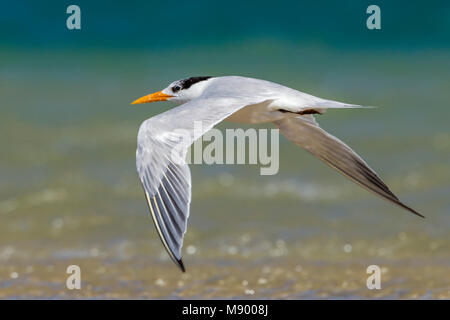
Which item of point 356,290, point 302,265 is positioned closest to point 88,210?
point 302,265

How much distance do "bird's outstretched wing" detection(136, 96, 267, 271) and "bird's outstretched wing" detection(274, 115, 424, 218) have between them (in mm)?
663

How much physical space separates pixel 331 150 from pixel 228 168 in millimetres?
2900

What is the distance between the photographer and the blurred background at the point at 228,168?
4156 mm

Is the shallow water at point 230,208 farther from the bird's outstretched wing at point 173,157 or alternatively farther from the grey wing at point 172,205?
the grey wing at point 172,205

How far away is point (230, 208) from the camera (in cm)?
542

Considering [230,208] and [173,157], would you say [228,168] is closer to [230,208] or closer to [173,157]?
[230,208]

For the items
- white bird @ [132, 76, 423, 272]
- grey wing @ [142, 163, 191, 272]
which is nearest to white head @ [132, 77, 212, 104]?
white bird @ [132, 76, 423, 272]

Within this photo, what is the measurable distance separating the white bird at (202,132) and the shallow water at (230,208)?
80 centimetres

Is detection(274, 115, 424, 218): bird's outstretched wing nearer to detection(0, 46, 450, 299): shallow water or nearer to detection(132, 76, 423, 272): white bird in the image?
detection(132, 76, 423, 272): white bird

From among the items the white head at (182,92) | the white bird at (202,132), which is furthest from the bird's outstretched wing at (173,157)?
the white head at (182,92)

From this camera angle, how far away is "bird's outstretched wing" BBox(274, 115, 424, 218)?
3.22 m

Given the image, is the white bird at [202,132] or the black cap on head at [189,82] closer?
the white bird at [202,132]

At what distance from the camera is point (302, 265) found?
430 centimetres

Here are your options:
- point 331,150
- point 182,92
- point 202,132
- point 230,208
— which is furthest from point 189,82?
point 230,208
